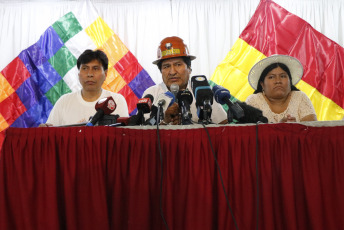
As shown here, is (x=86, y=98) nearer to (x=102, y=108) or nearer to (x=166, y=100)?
(x=102, y=108)

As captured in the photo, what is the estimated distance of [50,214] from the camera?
100 centimetres

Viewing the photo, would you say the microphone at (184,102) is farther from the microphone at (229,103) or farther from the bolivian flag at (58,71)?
the bolivian flag at (58,71)

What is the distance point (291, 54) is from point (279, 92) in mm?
968

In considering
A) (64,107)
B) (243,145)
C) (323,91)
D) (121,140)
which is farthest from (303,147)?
(323,91)

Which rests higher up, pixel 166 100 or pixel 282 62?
pixel 282 62

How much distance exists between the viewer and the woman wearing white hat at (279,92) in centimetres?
192

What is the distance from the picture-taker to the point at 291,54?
9.04ft

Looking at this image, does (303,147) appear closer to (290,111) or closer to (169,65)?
(290,111)

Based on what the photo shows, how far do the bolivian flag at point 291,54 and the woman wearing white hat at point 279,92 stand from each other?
67 centimetres

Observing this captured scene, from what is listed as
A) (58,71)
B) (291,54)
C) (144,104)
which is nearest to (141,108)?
(144,104)

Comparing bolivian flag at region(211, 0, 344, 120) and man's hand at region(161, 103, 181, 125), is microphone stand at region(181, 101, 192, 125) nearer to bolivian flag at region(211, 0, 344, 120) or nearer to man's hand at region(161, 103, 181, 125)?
man's hand at region(161, 103, 181, 125)

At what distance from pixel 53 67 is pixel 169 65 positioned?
4.56 feet

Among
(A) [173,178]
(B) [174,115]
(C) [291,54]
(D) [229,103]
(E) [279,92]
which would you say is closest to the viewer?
(A) [173,178]

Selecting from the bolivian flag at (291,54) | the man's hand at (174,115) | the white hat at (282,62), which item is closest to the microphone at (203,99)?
the man's hand at (174,115)
